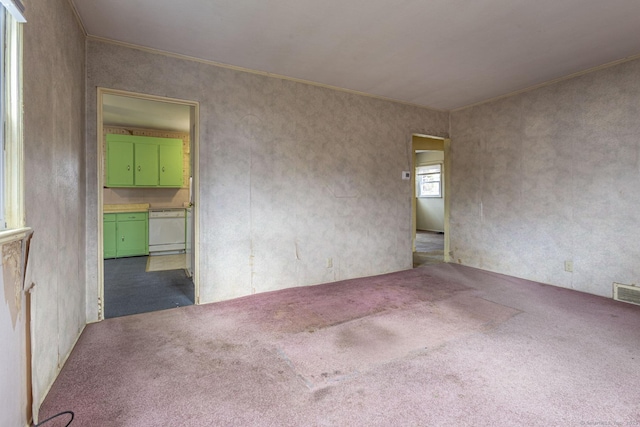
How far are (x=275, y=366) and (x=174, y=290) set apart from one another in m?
2.29

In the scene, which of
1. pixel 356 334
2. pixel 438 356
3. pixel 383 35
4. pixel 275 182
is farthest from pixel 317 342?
pixel 383 35

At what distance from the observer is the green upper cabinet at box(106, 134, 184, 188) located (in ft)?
19.1

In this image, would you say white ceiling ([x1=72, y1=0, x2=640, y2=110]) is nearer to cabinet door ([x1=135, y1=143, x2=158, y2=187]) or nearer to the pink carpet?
the pink carpet

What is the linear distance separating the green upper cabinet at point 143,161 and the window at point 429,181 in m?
7.47

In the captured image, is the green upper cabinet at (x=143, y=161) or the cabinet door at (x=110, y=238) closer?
the cabinet door at (x=110, y=238)

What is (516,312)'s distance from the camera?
2992mm

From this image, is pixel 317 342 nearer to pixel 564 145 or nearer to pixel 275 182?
pixel 275 182

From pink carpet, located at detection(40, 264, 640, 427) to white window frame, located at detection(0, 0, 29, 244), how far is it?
1.05m

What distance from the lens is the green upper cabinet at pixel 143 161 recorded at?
5824 mm

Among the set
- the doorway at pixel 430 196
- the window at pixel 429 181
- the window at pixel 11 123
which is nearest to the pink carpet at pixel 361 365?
the window at pixel 11 123

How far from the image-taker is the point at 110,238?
18.3 ft

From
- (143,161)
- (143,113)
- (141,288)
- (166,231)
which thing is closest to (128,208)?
(166,231)

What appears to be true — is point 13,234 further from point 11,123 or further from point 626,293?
point 626,293

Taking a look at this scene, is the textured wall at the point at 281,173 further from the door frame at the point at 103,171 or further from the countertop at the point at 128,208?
the countertop at the point at 128,208
